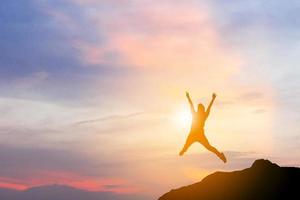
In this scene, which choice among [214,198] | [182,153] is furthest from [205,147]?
[214,198]

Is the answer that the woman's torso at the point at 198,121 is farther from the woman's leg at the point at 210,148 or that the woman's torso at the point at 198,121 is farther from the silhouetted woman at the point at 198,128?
the woman's leg at the point at 210,148

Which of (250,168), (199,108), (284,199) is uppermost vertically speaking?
(199,108)

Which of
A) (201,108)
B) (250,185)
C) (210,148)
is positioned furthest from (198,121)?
(250,185)

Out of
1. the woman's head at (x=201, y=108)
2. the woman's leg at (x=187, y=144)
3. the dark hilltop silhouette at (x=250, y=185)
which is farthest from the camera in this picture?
the dark hilltop silhouette at (x=250, y=185)

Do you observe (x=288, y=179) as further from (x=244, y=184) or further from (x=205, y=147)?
(x=205, y=147)

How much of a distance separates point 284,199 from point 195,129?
22.5 feet

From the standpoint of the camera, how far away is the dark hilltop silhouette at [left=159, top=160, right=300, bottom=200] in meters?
33.4

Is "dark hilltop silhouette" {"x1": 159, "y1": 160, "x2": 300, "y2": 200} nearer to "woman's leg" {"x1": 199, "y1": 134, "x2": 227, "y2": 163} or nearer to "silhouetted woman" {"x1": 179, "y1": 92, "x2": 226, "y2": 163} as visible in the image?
"woman's leg" {"x1": 199, "y1": 134, "x2": 227, "y2": 163}

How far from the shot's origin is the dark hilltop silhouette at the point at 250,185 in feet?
109

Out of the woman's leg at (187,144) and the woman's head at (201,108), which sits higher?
the woman's head at (201,108)

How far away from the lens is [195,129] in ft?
104

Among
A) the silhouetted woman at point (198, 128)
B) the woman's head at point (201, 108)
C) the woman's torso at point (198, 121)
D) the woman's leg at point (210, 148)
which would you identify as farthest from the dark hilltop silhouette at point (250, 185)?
the woman's head at point (201, 108)

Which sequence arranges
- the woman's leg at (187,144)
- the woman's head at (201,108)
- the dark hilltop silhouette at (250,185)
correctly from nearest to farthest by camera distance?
the woman's head at (201,108)
the woman's leg at (187,144)
the dark hilltop silhouette at (250,185)

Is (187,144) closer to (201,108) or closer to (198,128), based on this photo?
(198,128)
